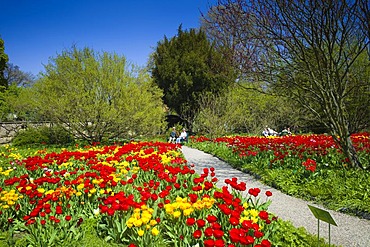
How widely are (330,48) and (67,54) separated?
11.6 m

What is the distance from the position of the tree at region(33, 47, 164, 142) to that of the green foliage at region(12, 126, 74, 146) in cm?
257

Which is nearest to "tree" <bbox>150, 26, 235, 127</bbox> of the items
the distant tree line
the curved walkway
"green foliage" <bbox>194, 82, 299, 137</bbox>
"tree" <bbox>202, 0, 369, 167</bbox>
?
the distant tree line

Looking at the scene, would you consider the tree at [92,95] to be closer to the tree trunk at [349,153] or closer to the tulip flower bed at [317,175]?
the tulip flower bed at [317,175]

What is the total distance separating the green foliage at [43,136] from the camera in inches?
585

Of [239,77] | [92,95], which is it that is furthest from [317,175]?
[92,95]

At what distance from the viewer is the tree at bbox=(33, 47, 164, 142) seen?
12156 mm

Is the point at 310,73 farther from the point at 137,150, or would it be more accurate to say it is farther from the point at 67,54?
the point at 67,54

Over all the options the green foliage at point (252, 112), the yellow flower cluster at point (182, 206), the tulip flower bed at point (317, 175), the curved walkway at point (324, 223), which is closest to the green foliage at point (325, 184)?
the tulip flower bed at point (317, 175)

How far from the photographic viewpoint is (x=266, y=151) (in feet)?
32.7

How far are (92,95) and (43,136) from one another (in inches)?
195

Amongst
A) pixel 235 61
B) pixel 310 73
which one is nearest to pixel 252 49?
pixel 235 61

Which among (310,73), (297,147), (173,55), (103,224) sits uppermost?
(173,55)

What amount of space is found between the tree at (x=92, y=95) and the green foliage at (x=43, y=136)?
2571 millimetres

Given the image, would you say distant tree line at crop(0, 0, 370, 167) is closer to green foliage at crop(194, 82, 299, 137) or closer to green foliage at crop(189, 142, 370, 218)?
green foliage at crop(194, 82, 299, 137)
